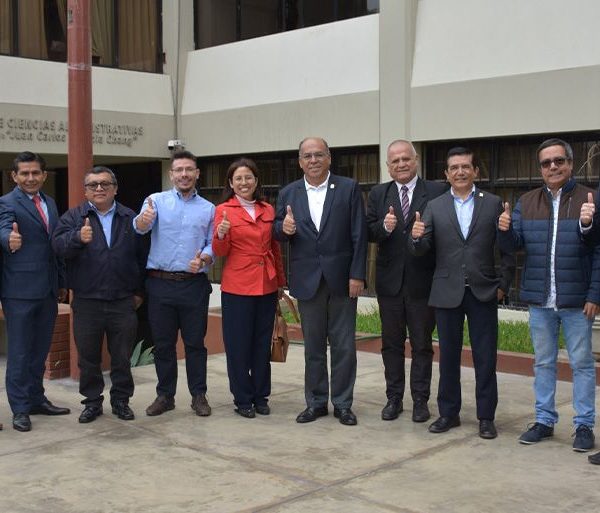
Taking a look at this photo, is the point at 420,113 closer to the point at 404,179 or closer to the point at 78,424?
the point at 404,179

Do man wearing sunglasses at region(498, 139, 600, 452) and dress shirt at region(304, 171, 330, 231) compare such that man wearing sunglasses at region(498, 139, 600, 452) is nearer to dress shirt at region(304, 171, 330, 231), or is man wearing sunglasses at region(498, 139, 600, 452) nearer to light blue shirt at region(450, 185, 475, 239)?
light blue shirt at region(450, 185, 475, 239)

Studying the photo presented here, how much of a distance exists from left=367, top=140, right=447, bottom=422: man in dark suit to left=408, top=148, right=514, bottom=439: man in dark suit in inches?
8.2

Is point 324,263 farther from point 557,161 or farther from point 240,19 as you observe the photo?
point 240,19

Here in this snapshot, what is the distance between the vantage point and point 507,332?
9281mm

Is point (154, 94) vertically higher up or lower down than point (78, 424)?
higher up

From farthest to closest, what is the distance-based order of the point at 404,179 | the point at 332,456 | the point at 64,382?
the point at 64,382, the point at 404,179, the point at 332,456

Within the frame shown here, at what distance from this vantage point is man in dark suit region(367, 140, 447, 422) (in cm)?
582

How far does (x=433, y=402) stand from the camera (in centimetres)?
655

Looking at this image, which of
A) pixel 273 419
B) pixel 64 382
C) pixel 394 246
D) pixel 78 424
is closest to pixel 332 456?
pixel 273 419

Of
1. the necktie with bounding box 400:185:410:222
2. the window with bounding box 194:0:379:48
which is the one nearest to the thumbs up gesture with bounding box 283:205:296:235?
the necktie with bounding box 400:185:410:222

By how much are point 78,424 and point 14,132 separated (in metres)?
9.17

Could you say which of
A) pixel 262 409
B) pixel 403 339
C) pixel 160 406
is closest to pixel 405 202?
pixel 403 339

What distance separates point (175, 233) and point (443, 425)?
2.37 meters

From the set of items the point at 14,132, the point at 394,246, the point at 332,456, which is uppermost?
the point at 14,132
